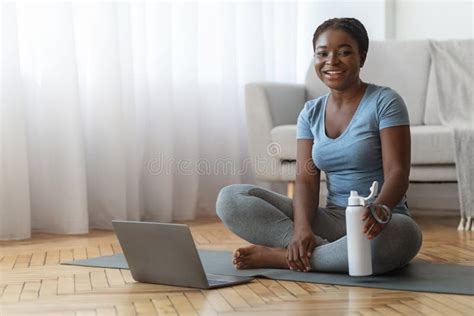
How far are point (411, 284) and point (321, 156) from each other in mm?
407

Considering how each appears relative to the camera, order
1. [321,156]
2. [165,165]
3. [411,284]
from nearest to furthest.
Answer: [411,284], [321,156], [165,165]

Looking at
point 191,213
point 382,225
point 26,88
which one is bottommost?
point 191,213

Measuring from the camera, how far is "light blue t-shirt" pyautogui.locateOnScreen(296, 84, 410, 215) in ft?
7.07

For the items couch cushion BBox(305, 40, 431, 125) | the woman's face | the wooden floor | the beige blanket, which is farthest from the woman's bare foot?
couch cushion BBox(305, 40, 431, 125)

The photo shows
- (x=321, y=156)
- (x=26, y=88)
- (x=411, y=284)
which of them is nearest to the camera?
(x=411, y=284)

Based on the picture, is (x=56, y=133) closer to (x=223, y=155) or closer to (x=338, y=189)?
(x=223, y=155)

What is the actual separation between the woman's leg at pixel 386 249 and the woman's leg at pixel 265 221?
4.9 inches

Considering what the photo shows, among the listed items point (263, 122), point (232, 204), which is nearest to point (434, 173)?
point (263, 122)

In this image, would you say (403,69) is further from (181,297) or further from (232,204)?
(181,297)

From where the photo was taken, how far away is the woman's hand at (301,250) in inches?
84.9

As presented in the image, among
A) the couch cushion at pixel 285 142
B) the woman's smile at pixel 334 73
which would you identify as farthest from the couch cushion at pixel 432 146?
the woman's smile at pixel 334 73

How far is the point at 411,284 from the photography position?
1992mm

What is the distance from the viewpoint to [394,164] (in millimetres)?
2105

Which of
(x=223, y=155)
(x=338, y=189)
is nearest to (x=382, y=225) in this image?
(x=338, y=189)
